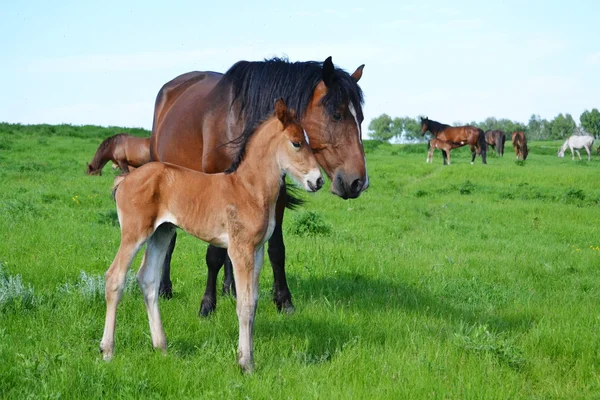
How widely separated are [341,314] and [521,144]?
33.7 meters

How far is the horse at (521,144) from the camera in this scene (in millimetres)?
36562

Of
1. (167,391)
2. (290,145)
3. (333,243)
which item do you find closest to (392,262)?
(333,243)

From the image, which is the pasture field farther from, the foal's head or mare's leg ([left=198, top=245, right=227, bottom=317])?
the foal's head

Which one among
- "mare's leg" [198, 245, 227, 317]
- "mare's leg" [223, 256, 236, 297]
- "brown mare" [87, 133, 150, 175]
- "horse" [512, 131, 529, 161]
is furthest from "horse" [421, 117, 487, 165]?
"mare's leg" [198, 245, 227, 317]

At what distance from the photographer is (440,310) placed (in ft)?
21.8

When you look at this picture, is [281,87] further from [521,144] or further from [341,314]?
[521,144]

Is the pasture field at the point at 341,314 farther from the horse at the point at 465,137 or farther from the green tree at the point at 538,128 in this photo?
the green tree at the point at 538,128

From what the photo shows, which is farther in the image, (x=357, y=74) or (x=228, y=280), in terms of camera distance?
(x=228, y=280)

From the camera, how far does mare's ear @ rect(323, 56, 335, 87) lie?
17.3ft

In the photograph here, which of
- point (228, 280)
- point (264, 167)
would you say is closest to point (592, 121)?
point (228, 280)

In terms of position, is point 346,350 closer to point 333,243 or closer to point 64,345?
point 64,345

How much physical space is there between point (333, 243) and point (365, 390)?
19.2 feet

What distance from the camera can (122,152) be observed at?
2184 cm

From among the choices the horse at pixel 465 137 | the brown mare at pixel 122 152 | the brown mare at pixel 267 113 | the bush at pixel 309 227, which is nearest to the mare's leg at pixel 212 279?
the brown mare at pixel 267 113
